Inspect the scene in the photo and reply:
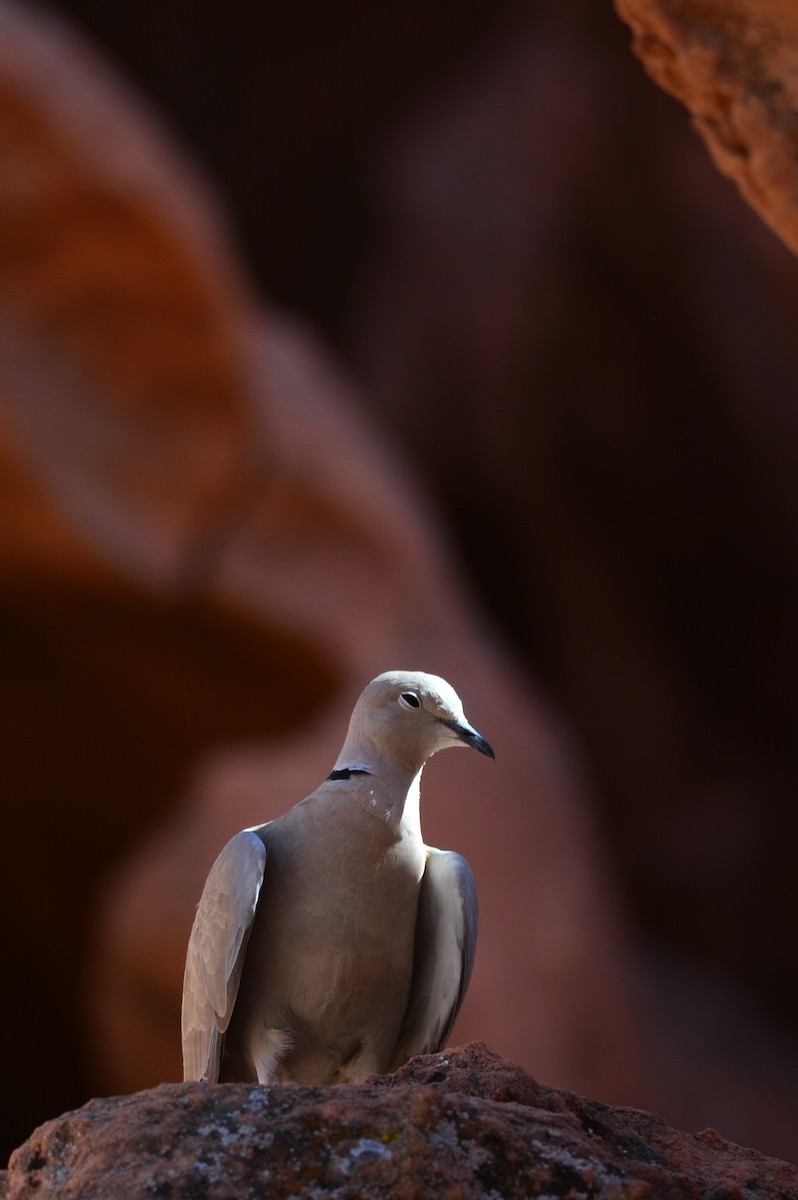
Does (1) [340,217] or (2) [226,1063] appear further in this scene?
(1) [340,217]

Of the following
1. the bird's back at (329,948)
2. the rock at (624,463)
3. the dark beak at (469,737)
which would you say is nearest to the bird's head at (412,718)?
the dark beak at (469,737)

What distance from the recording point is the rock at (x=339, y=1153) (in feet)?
5.70

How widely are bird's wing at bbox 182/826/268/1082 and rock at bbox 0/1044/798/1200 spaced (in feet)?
1.99

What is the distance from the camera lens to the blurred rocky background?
6.25m

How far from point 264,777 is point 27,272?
2.43 metres

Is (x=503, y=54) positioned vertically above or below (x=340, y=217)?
above

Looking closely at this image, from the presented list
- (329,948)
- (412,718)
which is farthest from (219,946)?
(412,718)

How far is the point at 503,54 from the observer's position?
35.1 ft

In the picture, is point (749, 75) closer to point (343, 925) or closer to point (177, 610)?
point (343, 925)

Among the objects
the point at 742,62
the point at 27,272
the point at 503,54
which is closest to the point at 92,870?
the point at 27,272

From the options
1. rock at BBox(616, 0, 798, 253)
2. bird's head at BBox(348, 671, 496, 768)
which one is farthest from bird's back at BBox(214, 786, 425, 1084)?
rock at BBox(616, 0, 798, 253)

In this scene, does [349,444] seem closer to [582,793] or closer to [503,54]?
[582,793]

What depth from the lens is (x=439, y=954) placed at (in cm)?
277

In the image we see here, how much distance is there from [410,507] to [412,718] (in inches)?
187
